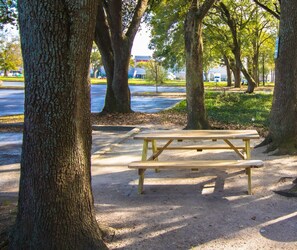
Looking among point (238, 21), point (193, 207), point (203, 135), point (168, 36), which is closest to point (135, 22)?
point (203, 135)

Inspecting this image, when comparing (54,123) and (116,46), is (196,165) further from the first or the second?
(116,46)

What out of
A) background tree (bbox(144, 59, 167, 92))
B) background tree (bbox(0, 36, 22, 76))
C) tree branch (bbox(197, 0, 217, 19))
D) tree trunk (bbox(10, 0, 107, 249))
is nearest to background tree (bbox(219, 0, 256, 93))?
background tree (bbox(144, 59, 167, 92))

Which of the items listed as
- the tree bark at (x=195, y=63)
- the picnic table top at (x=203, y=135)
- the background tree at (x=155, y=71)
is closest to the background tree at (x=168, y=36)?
the background tree at (x=155, y=71)

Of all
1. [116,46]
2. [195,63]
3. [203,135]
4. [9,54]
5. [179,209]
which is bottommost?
[179,209]

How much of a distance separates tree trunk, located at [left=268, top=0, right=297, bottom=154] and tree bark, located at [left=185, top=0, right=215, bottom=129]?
9.17ft

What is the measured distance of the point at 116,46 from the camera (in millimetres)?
15695

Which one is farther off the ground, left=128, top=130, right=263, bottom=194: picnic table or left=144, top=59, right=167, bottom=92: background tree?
left=144, top=59, right=167, bottom=92: background tree

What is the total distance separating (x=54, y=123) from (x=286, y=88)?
5990 mm

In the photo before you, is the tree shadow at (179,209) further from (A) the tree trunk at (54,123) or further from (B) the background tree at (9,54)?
(B) the background tree at (9,54)

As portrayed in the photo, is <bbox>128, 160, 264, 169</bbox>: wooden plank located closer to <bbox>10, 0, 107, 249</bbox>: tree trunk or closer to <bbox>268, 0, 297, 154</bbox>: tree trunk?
<bbox>10, 0, 107, 249</bbox>: tree trunk

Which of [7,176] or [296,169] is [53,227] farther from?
[296,169]

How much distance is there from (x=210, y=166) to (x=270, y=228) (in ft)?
4.04

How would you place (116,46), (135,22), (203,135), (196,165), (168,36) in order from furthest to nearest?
(168,36), (135,22), (116,46), (203,135), (196,165)

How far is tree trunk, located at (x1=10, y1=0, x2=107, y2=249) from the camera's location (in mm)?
3172
